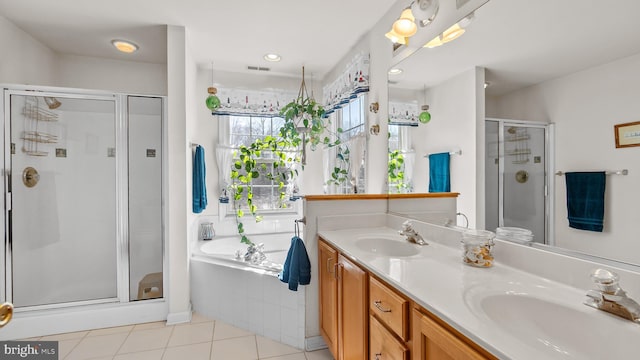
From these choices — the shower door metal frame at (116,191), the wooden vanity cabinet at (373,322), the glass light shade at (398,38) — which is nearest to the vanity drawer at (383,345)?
the wooden vanity cabinet at (373,322)

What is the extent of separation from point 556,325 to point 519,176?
2.06 ft

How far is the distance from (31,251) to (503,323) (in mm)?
3452

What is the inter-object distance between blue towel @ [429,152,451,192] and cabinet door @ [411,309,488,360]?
0.93 meters

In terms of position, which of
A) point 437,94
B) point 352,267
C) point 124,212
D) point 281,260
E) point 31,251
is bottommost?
point 281,260

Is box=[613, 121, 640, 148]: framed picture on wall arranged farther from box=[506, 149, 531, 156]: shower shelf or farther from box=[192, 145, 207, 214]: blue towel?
box=[192, 145, 207, 214]: blue towel

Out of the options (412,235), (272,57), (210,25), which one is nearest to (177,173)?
(210,25)

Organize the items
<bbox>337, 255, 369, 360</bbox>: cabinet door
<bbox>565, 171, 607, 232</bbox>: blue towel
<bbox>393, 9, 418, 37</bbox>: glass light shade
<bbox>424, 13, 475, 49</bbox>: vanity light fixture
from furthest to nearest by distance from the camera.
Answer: <bbox>393, 9, 418, 37</bbox>: glass light shade < <bbox>424, 13, 475, 49</bbox>: vanity light fixture < <bbox>337, 255, 369, 360</bbox>: cabinet door < <bbox>565, 171, 607, 232</bbox>: blue towel

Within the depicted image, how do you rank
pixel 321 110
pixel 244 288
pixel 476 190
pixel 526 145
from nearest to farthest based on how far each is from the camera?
pixel 526 145, pixel 476 190, pixel 244 288, pixel 321 110

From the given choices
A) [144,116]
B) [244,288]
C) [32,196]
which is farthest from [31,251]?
[244,288]

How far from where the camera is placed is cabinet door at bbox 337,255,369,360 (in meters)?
1.33

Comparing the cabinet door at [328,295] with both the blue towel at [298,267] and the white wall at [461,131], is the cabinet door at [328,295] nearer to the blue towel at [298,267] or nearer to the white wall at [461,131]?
the blue towel at [298,267]

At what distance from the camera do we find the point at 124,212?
101 inches

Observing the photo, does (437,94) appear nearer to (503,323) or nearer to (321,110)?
(503,323)
